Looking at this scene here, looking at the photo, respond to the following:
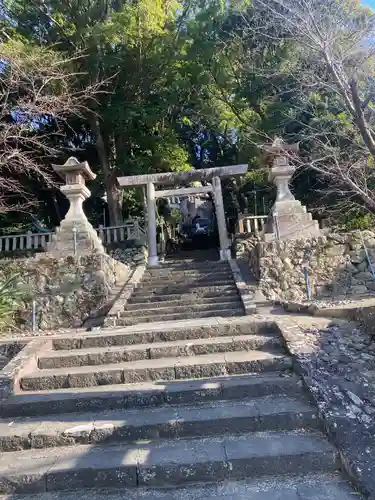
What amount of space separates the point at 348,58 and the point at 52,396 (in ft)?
21.6

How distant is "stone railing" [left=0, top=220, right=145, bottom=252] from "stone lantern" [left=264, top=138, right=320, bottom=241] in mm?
6470

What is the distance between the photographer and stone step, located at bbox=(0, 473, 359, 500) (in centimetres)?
220

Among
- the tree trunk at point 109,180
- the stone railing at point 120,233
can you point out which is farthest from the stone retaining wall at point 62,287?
the tree trunk at point 109,180

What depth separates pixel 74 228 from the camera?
356 inches

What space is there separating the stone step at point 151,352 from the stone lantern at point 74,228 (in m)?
A: 5.01

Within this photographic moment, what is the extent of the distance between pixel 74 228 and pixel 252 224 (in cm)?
712

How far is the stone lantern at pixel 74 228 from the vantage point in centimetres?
895

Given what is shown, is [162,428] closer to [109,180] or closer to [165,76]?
[109,180]

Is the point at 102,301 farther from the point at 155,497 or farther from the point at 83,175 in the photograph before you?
the point at 155,497

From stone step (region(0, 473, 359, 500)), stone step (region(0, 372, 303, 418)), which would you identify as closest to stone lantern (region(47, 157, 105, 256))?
stone step (region(0, 372, 303, 418))

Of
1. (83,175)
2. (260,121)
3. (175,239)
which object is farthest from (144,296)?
(175,239)

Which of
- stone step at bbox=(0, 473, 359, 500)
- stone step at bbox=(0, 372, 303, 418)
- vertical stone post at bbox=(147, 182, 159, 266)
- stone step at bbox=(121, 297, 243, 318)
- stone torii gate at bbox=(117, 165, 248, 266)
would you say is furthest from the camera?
stone torii gate at bbox=(117, 165, 248, 266)

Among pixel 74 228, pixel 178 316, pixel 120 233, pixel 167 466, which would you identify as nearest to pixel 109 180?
pixel 120 233

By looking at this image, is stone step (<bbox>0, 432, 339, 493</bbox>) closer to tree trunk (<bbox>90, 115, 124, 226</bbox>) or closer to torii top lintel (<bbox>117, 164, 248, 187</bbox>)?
torii top lintel (<bbox>117, 164, 248, 187</bbox>)
